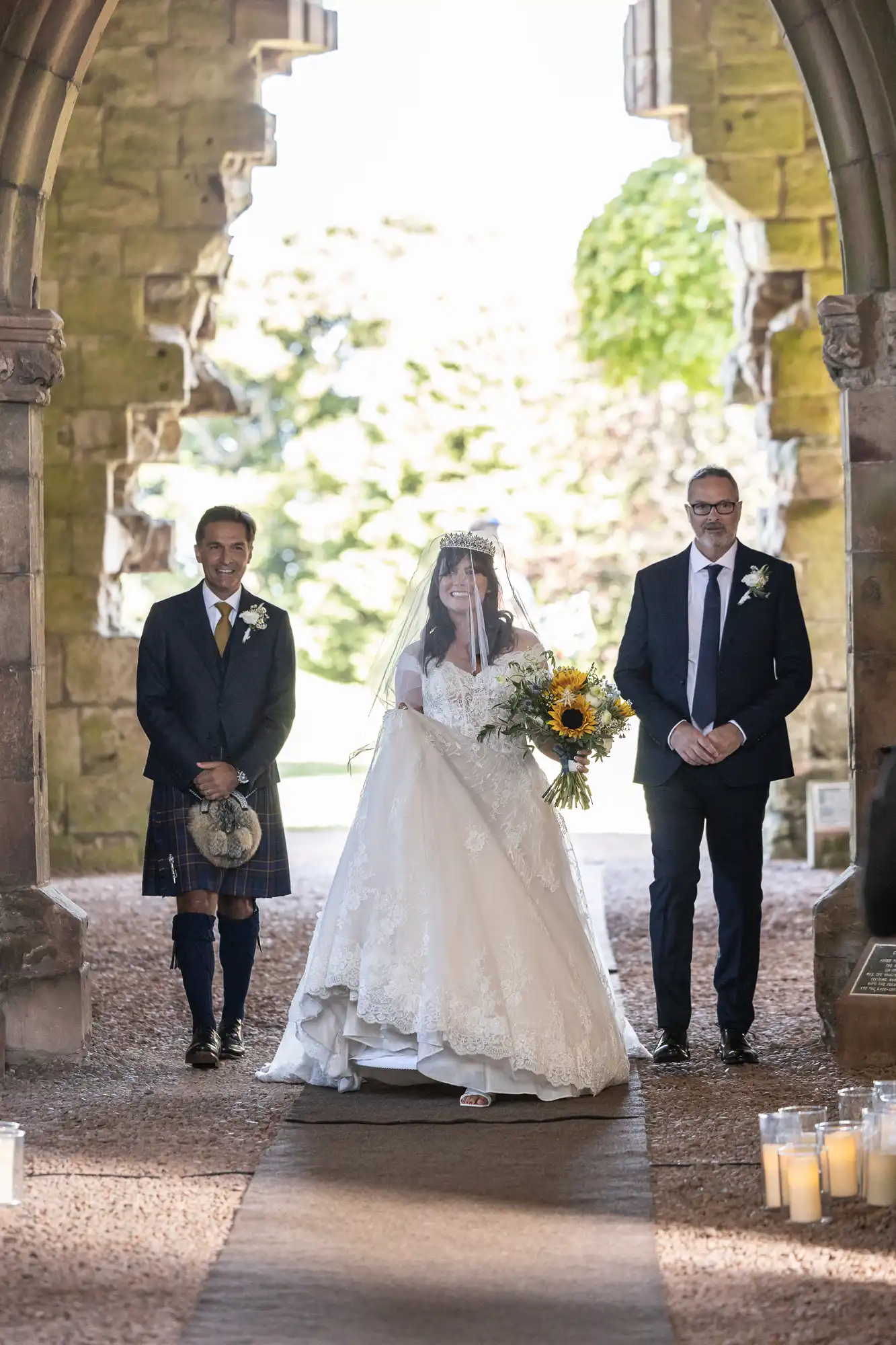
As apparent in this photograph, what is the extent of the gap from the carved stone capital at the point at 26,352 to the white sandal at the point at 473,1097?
8.79 feet

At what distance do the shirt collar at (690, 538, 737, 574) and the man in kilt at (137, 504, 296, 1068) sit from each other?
141cm

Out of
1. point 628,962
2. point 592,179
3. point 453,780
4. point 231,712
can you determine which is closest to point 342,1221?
point 453,780

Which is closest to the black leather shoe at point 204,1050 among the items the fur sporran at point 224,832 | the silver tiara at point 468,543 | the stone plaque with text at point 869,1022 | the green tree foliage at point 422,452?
the fur sporran at point 224,832

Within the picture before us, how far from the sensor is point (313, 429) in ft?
68.9

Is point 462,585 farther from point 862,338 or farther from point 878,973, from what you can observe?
point 878,973

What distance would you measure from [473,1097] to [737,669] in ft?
5.38

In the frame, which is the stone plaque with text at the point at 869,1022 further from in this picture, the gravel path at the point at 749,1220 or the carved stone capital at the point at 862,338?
the carved stone capital at the point at 862,338

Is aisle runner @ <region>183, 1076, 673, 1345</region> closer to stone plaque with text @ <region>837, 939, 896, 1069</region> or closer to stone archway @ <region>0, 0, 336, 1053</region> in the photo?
stone plaque with text @ <region>837, 939, 896, 1069</region>

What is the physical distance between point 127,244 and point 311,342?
10477 millimetres

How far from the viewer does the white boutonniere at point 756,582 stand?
5.63m

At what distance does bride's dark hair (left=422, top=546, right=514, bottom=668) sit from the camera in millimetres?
5531

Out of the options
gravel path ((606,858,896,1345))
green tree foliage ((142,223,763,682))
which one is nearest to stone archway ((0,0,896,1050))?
gravel path ((606,858,896,1345))

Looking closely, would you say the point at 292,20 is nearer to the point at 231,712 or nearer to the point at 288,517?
the point at 231,712

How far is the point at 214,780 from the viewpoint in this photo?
5.69m
